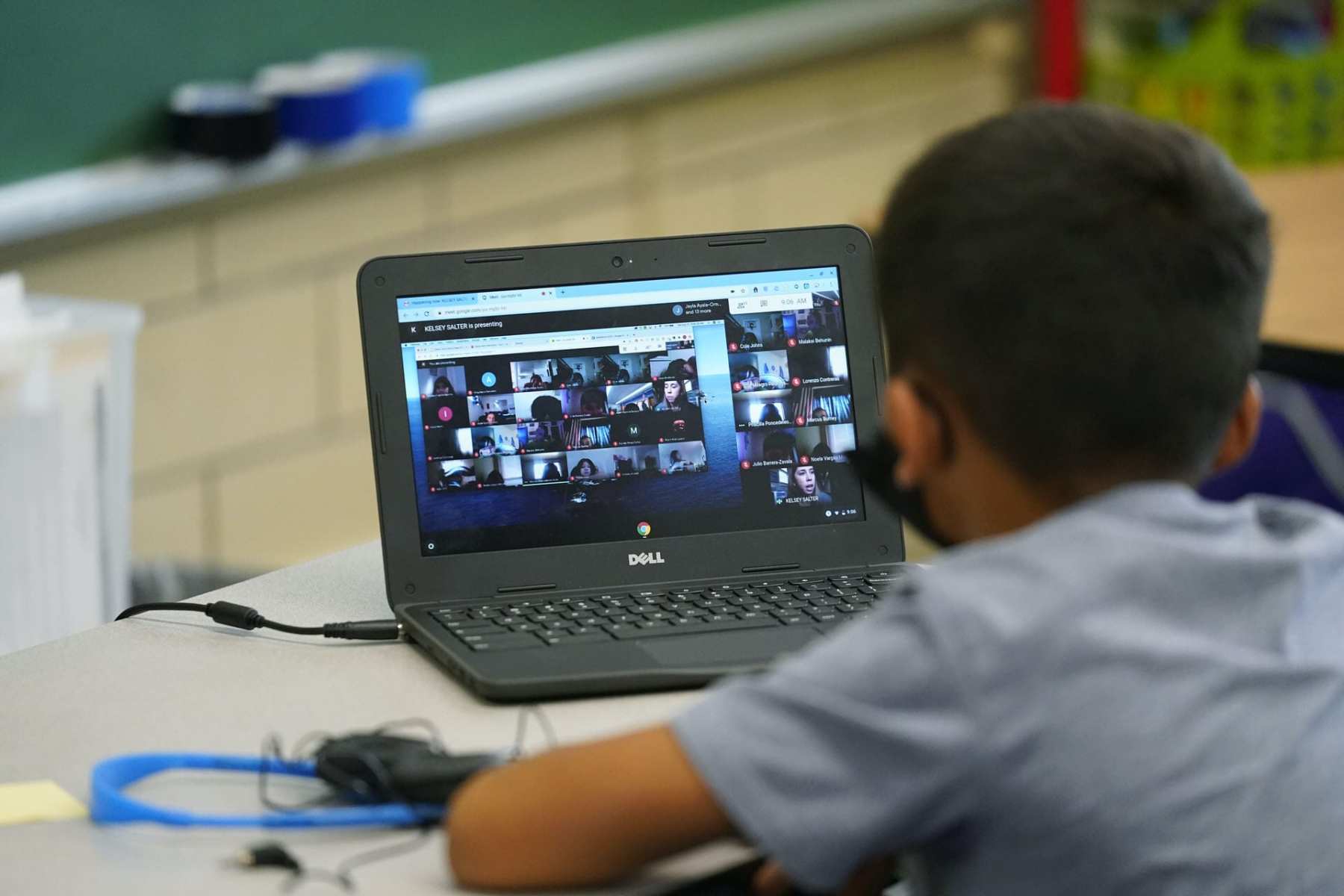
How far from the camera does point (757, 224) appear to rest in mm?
3451

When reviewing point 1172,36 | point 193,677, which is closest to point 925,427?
point 193,677

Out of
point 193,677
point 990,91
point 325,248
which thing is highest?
point 990,91

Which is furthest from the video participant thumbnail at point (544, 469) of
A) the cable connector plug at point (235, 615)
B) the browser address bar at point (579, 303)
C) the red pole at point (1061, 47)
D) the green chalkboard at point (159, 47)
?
the red pole at point (1061, 47)

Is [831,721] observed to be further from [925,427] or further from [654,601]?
[654,601]

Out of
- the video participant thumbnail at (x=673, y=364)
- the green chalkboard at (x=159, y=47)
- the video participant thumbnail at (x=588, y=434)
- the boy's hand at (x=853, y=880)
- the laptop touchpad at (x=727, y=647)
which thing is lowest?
the boy's hand at (x=853, y=880)

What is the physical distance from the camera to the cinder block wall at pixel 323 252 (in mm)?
2535

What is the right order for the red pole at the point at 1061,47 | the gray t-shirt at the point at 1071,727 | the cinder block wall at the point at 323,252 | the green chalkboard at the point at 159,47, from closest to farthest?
the gray t-shirt at the point at 1071,727
the green chalkboard at the point at 159,47
the cinder block wall at the point at 323,252
the red pole at the point at 1061,47

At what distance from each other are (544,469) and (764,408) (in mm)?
166

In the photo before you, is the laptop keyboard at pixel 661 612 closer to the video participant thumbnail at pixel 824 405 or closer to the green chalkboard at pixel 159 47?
the video participant thumbnail at pixel 824 405

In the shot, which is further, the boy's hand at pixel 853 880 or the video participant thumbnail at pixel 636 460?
the video participant thumbnail at pixel 636 460

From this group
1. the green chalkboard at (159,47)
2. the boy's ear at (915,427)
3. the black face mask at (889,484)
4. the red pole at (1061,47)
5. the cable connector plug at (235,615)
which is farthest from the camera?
the red pole at (1061,47)

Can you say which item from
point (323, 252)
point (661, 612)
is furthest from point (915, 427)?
point (323, 252)

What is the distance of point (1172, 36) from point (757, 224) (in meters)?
0.97

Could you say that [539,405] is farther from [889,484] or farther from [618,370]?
[889,484]
